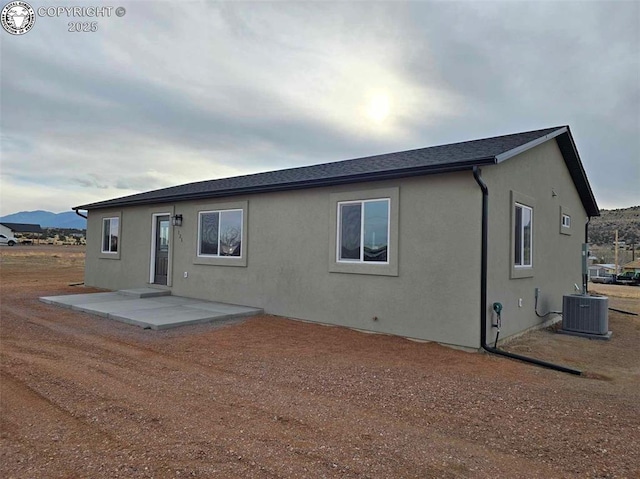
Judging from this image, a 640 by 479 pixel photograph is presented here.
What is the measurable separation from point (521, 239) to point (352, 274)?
3315 millimetres

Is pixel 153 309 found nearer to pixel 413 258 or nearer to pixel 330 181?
pixel 330 181

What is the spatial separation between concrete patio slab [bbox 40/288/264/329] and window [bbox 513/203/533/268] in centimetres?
545

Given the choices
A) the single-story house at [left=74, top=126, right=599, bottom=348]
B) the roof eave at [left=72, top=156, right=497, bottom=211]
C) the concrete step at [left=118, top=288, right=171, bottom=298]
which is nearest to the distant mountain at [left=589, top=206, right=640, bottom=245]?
the single-story house at [left=74, top=126, right=599, bottom=348]

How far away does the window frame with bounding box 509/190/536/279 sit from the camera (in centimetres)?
687

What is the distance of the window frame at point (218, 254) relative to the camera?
934 centimetres

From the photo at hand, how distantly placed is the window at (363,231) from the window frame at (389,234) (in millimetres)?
71

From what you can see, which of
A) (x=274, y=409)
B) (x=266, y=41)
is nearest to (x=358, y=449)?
(x=274, y=409)

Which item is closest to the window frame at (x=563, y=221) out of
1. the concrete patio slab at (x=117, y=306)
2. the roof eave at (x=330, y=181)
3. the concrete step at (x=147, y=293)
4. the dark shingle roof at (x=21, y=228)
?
the roof eave at (x=330, y=181)

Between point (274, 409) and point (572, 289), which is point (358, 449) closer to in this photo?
point (274, 409)

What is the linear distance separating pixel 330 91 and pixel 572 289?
873cm

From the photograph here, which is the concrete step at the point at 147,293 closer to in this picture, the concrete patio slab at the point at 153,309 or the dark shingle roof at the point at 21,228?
the concrete patio slab at the point at 153,309

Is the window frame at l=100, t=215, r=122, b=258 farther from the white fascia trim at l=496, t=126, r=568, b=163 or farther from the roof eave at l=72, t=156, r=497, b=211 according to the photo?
the white fascia trim at l=496, t=126, r=568, b=163

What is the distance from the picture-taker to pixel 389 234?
22.7 ft

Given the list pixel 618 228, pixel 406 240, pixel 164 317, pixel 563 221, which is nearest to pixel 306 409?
pixel 406 240
